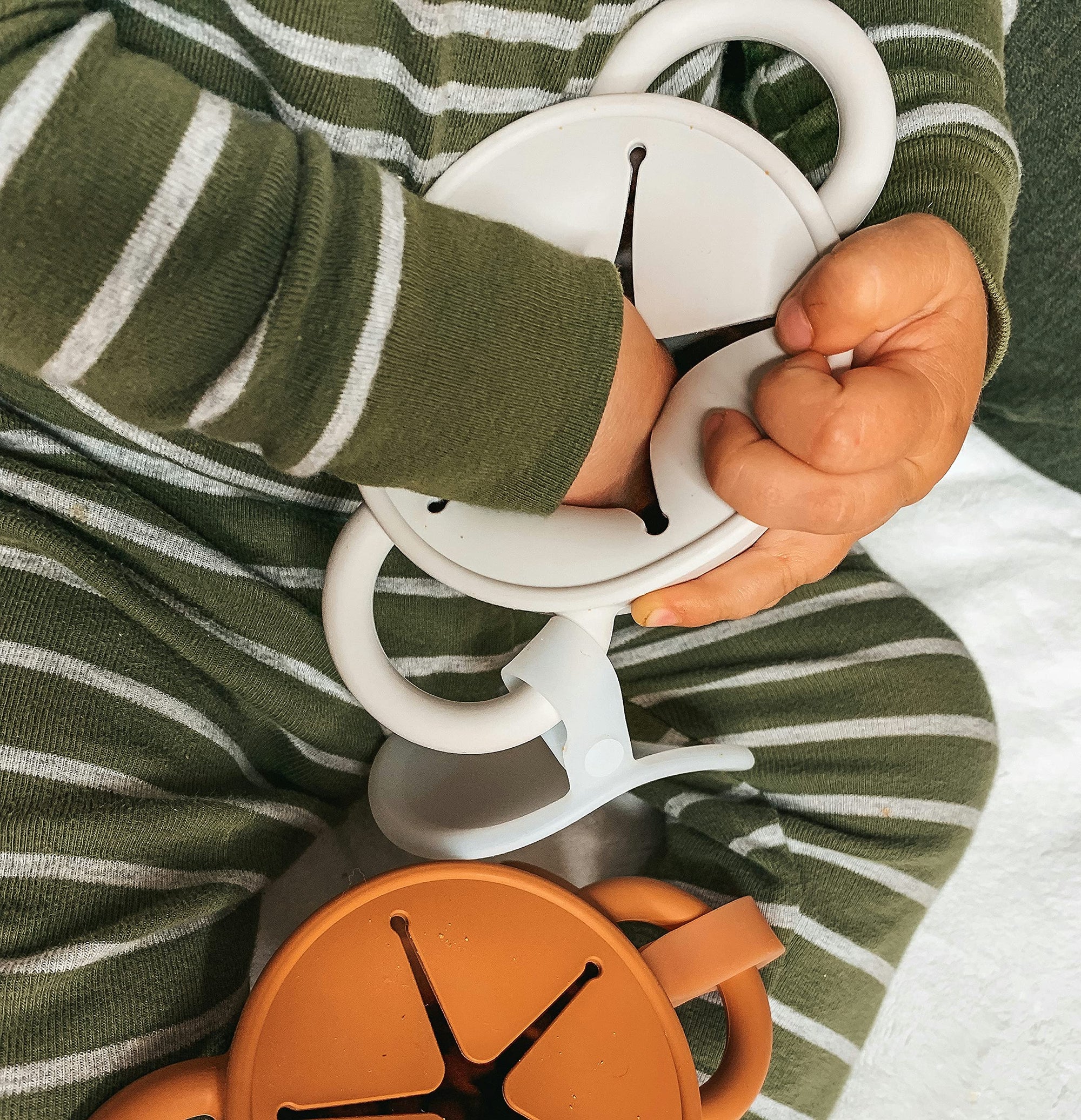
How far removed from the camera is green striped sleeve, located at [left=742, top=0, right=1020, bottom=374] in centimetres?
43

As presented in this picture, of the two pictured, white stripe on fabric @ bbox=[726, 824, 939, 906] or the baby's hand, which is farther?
white stripe on fabric @ bbox=[726, 824, 939, 906]

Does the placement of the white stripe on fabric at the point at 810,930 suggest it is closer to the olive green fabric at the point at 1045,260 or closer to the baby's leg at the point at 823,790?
the baby's leg at the point at 823,790

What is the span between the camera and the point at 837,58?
1.22 ft

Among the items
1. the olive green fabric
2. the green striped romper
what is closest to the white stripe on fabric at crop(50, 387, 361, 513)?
the green striped romper

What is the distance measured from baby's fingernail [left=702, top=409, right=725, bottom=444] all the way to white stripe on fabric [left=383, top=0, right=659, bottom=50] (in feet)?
0.58

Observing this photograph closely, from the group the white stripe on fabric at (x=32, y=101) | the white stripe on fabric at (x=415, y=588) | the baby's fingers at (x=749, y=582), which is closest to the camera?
the white stripe on fabric at (x=32, y=101)

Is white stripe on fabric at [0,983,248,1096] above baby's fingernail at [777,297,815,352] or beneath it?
beneath

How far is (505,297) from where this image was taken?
0.34 m

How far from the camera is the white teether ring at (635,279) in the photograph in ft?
1.17

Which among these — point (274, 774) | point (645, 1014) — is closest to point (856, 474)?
point (645, 1014)

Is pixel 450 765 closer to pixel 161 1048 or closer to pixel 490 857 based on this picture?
pixel 490 857

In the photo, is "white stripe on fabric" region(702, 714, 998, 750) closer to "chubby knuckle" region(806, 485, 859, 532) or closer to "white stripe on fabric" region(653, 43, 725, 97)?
"chubby knuckle" region(806, 485, 859, 532)

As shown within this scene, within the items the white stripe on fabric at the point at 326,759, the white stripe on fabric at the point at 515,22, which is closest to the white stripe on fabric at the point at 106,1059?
the white stripe on fabric at the point at 326,759

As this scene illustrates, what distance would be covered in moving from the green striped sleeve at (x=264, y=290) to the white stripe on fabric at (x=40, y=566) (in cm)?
14
